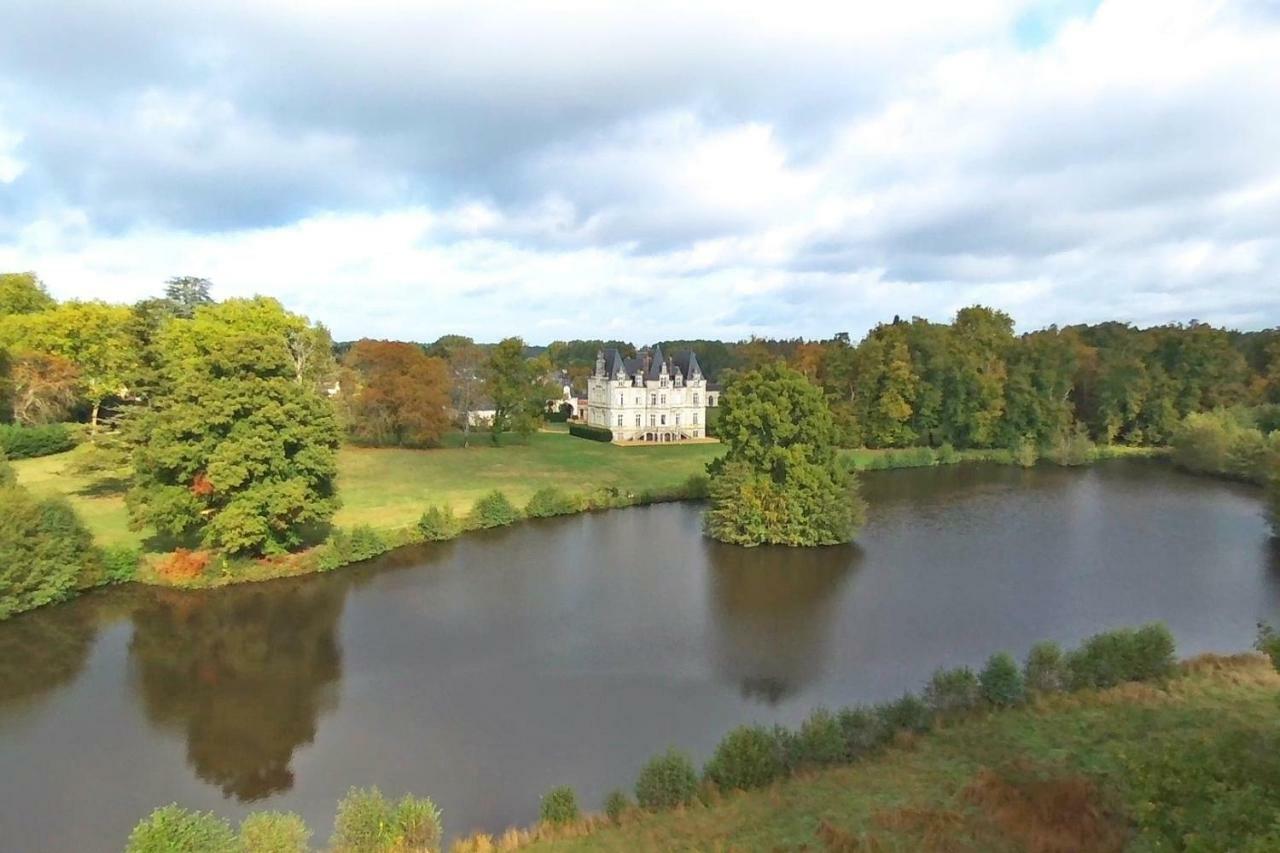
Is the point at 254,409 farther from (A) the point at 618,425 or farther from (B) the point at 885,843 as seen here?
(A) the point at 618,425

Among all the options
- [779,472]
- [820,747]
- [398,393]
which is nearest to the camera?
[820,747]

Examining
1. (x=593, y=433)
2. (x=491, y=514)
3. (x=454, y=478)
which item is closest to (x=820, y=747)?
(x=491, y=514)

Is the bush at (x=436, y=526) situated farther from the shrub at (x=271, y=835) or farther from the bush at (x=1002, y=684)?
the bush at (x=1002, y=684)

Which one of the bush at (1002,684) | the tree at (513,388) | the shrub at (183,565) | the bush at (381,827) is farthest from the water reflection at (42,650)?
the tree at (513,388)

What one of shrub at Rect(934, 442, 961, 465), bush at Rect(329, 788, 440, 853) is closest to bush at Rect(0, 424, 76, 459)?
bush at Rect(329, 788, 440, 853)

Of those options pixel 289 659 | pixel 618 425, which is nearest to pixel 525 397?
pixel 618 425

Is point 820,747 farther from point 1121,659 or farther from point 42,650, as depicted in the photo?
point 42,650
